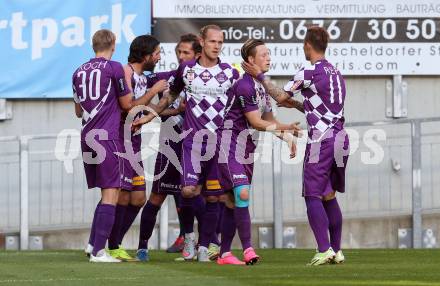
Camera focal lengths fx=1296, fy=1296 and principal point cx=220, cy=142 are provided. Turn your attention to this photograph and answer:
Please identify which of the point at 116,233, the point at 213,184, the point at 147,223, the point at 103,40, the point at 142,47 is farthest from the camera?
the point at 147,223

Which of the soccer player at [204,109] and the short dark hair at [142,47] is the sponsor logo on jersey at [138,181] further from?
the short dark hair at [142,47]

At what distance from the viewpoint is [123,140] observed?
11695mm

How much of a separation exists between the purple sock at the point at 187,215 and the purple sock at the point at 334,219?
1.73m

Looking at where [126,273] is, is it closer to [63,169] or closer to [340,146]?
[340,146]

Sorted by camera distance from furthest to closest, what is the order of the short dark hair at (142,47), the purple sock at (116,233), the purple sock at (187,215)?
the purple sock at (187,215) < the purple sock at (116,233) < the short dark hair at (142,47)

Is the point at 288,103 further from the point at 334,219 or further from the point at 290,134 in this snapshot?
the point at 334,219

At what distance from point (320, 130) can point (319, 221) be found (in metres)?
0.76

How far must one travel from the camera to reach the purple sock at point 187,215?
12562 mm

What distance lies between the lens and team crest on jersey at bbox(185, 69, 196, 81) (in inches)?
448

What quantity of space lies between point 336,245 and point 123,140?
214 centimetres

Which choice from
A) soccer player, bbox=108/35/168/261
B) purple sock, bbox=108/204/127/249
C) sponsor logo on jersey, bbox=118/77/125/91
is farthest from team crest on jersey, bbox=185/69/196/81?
purple sock, bbox=108/204/127/249

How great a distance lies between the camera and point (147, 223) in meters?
12.4

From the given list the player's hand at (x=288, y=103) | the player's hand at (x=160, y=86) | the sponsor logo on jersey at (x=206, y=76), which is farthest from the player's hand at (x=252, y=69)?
the player's hand at (x=160, y=86)

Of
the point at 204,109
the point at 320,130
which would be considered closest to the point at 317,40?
the point at 320,130
